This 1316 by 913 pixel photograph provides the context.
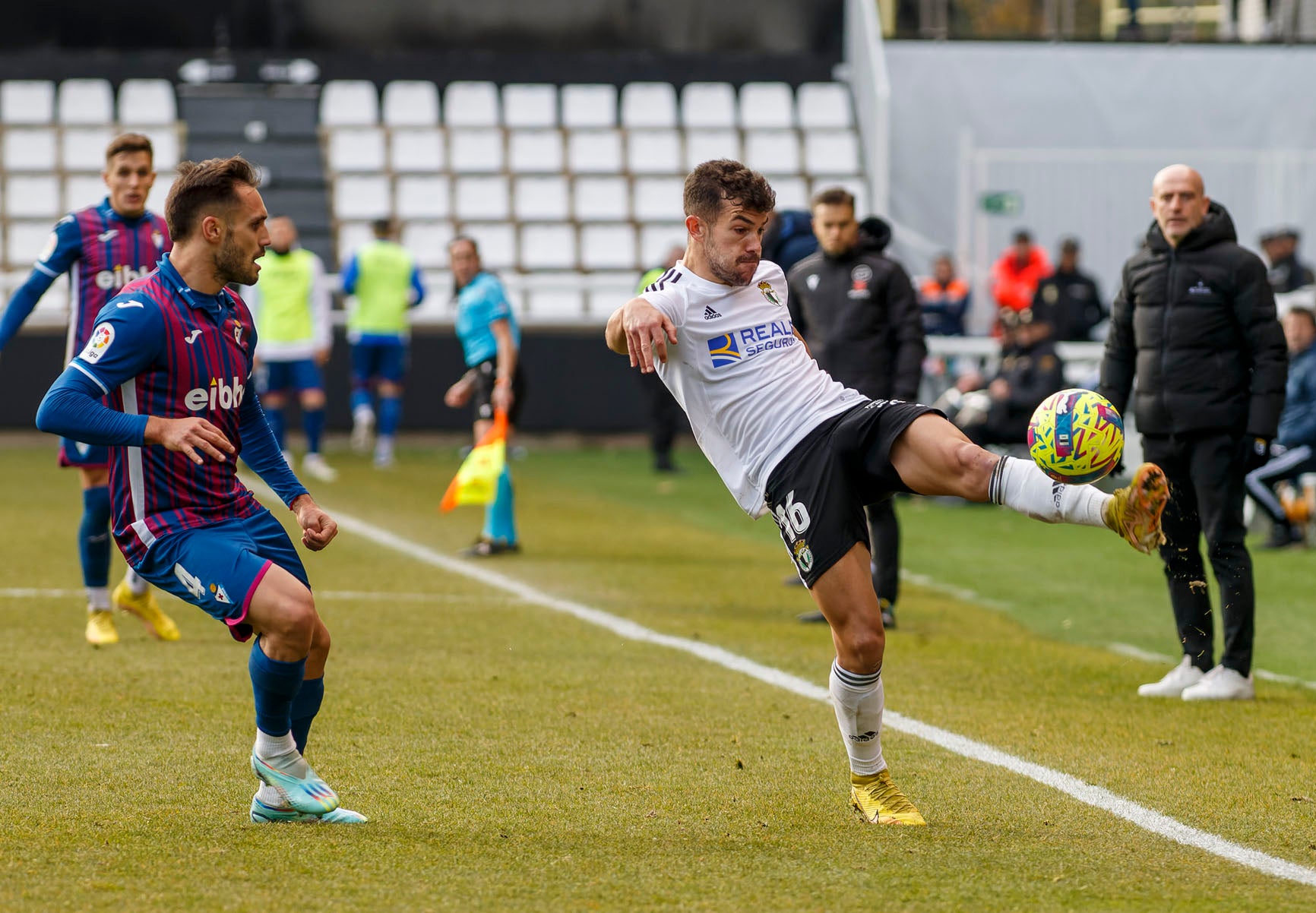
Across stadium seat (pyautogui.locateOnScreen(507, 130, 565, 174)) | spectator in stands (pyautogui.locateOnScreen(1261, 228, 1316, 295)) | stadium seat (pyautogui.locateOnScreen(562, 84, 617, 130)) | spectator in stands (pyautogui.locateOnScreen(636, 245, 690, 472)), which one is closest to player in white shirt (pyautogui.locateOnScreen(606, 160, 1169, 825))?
spectator in stands (pyautogui.locateOnScreen(636, 245, 690, 472))

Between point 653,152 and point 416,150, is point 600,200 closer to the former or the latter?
point 653,152

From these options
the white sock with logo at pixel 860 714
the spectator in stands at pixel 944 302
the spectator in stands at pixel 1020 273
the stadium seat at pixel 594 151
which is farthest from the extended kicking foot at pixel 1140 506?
the stadium seat at pixel 594 151

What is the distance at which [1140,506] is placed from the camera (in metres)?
4.68

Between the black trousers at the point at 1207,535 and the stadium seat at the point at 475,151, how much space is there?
671 inches

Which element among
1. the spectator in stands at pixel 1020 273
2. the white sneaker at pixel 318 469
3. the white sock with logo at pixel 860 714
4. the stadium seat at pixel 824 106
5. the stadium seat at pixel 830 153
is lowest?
the white sneaker at pixel 318 469

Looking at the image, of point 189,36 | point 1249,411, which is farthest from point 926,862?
point 189,36

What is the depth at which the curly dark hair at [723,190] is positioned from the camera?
5172 millimetres

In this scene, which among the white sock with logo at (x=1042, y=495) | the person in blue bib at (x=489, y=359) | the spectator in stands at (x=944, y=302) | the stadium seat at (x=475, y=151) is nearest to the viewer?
the white sock with logo at (x=1042, y=495)

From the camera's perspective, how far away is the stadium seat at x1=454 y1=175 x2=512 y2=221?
75.6 feet

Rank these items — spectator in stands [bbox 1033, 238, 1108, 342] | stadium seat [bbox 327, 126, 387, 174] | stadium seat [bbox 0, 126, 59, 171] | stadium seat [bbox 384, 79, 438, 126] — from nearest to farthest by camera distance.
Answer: spectator in stands [bbox 1033, 238, 1108, 342], stadium seat [bbox 0, 126, 59, 171], stadium seat [bbox 327, 126, 387, 174], stadium seat [bbox 384, 79, 438, 126]

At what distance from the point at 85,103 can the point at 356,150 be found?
3781 mm

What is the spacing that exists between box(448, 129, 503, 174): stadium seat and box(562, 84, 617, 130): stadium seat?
1.02 meters

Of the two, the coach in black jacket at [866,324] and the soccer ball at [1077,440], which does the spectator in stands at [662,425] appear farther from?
the soccer ball at [1077,440]

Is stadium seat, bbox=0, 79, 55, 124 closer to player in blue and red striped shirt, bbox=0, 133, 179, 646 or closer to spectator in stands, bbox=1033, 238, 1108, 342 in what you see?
spectator in stands, bbox=1033, 238, 1108, 342
